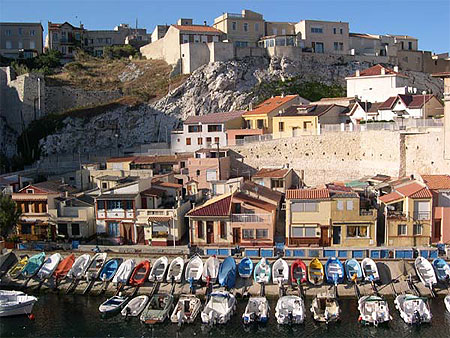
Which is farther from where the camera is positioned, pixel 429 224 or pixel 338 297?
pixel 429 224

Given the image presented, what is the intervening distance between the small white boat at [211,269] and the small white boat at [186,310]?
6.76 ft

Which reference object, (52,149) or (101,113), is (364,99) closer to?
(101,113)

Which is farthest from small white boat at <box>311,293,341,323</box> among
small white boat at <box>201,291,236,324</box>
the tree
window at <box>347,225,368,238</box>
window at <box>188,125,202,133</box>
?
window at <box>188,125,202,133</box>

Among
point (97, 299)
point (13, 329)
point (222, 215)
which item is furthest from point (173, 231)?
point (13, 329)

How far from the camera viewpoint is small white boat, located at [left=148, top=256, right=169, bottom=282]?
2530 centimetres

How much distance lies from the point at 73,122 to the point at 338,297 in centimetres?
3460

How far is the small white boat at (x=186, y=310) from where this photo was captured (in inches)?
856

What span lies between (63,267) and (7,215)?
5.92 meters

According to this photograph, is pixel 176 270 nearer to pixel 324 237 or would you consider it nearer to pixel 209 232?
pixel 209 232

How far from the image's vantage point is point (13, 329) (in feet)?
72.5

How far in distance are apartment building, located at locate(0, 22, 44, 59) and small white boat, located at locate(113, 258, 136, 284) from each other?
4628cm

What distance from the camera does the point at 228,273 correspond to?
979 inches

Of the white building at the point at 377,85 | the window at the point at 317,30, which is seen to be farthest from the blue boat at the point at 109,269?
the window at the point at 317,30

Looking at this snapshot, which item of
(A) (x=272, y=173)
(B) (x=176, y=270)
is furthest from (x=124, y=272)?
(A) (x=272, y=173)
